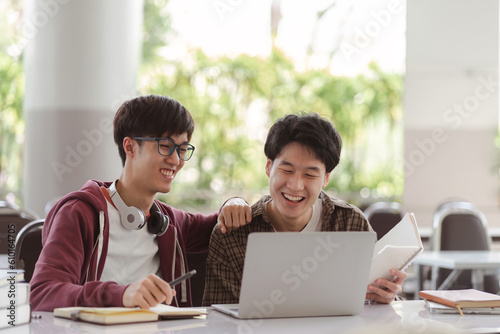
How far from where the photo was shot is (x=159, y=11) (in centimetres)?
739

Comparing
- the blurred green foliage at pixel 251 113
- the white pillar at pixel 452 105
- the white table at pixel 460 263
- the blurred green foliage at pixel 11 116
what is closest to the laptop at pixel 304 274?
the white table at pixel 460 263

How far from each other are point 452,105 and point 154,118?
14.0 ft

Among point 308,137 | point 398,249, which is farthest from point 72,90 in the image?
point 398,249

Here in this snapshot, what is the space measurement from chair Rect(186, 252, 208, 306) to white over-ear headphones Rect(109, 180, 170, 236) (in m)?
0.23

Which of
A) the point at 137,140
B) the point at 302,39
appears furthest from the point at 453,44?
the point at 137,140

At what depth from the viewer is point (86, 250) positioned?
211 centimetres

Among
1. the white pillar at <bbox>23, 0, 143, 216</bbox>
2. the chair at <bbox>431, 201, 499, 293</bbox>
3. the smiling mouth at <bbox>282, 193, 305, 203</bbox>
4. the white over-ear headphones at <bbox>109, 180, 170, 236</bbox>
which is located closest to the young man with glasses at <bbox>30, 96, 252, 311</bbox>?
the white over-ear headphones at <bbox>109, 180, 170, 236</bbox>

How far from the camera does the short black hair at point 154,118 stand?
2215 millimetres

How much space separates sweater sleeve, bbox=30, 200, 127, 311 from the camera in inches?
70.8

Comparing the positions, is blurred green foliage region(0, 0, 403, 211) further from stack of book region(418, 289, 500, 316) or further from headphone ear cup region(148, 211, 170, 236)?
stack of book region(418, 289, 500, 316)

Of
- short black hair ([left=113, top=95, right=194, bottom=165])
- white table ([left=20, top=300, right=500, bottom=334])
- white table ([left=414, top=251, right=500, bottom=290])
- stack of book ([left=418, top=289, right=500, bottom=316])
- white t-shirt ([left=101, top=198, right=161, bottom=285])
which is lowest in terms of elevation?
white table ([left=414, top=251, right=500, bottom=290])

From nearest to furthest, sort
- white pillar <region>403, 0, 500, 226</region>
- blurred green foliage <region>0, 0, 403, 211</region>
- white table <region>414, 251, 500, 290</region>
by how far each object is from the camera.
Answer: white table <region>414, 251, 500, 290</region> → white pillar <region>403, 0, 500, 226</region> → blurred green foliage <region>0, 0, 403, 211</region>

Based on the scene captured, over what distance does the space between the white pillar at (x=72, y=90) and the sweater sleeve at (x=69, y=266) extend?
2.90 metres

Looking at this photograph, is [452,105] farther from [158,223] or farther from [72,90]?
[158,223]
